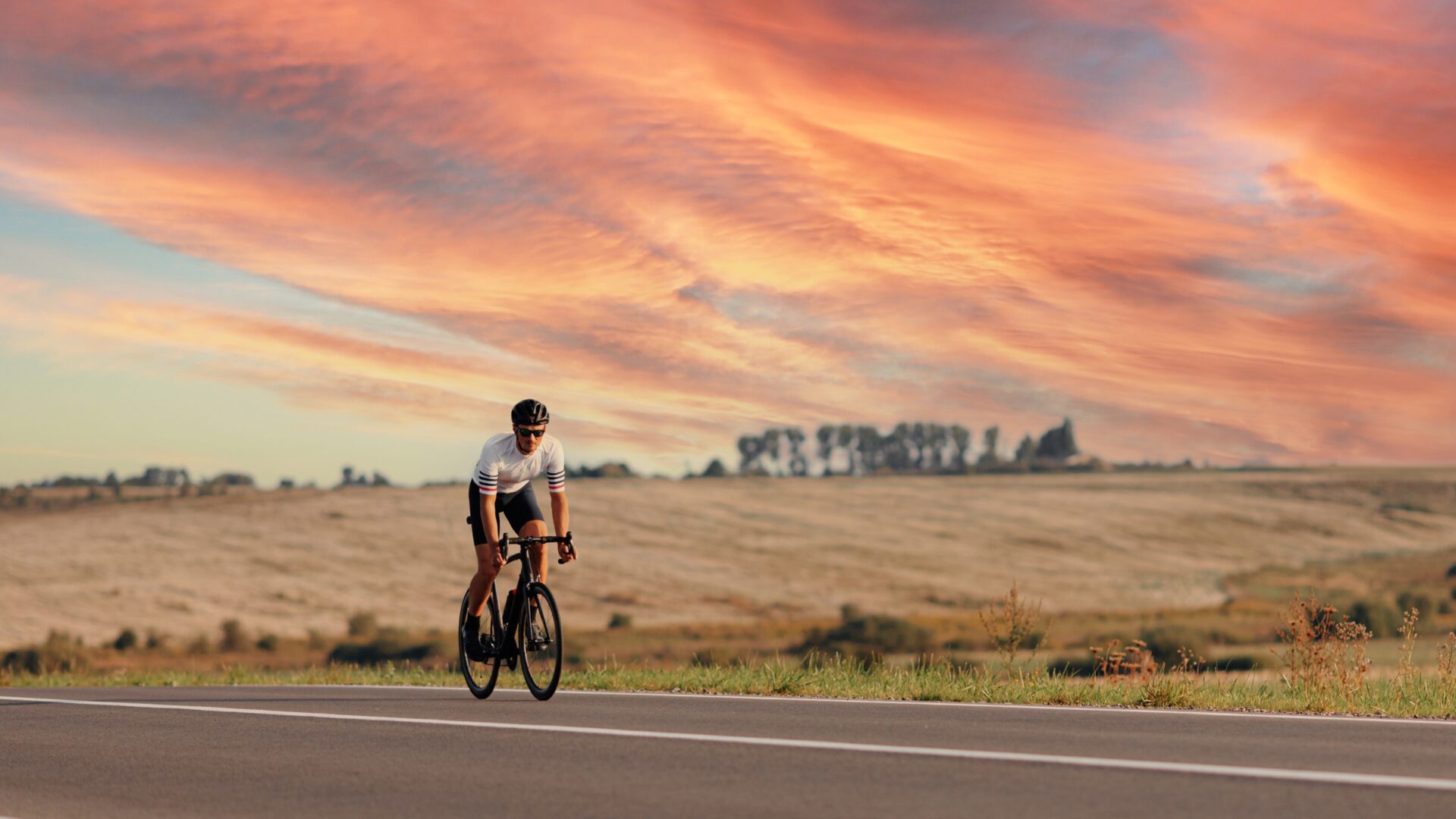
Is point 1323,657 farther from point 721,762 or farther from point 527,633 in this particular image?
point 527,633

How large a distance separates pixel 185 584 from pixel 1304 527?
194ft

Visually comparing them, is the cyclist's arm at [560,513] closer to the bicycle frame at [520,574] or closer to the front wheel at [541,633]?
the bicycle frame at [520,574]

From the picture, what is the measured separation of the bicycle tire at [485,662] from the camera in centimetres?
1278

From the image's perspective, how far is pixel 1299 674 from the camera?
1334 centimetres

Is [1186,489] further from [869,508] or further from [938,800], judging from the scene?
[938,800]

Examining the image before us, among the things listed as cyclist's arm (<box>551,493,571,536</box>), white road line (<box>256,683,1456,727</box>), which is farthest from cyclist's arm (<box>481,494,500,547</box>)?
white road line (<box>256,683,1456,727</box>)

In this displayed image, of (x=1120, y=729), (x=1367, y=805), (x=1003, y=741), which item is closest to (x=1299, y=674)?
(x=1120, y=729)

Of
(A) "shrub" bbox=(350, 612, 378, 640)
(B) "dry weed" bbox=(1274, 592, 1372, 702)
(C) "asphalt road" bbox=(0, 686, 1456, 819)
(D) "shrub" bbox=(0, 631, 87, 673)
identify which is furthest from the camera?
(A) "shrub" bbox=(350, 612, 378, 640)

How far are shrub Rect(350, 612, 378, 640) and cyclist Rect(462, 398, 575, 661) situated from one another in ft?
143

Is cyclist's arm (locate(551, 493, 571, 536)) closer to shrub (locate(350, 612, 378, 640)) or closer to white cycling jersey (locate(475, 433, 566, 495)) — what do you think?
white cycling jersey (locate(475, 433, 566, 495))

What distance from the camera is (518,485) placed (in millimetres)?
12273

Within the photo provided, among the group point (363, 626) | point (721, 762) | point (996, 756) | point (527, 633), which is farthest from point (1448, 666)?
point (363, 626)

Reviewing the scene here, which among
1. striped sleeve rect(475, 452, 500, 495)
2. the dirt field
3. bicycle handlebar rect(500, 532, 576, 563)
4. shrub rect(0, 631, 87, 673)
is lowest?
shrub rect(0, 631, 87, 673)

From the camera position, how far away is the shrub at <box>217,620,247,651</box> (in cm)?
5275
